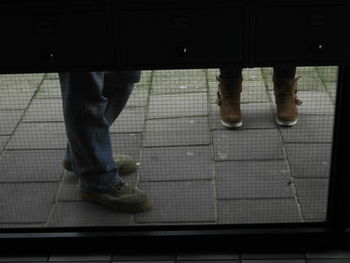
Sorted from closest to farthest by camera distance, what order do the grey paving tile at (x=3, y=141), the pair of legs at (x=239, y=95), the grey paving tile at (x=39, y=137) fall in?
the pair of legs at (x=239, y=95), the grey paving tile at (x=39, y=137), the grey paving tile at (x=3, y=141)

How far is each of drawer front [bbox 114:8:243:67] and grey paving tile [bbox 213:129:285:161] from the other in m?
0.99

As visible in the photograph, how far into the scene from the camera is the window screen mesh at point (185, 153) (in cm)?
233

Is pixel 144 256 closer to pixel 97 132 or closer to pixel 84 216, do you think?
pixel 84 216

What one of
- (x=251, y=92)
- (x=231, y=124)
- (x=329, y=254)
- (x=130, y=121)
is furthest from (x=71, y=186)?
(x=329, y=254)

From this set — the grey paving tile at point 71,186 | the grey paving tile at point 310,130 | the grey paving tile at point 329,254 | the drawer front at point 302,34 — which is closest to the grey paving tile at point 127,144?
the grey paving tile at point 71,186

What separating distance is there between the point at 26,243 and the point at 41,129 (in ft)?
1.95

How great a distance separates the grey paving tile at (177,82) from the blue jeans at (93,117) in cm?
15

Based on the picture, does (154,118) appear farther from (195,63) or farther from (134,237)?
(195,63)

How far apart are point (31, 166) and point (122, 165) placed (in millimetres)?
399

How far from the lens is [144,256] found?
2.19 metres

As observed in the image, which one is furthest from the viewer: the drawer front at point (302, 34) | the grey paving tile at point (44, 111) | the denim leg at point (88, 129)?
the grey paving tile at point (44, 111)

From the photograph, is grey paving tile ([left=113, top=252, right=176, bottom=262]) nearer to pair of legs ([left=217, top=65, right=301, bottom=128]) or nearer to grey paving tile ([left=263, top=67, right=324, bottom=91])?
pair of legs ([left=217, top=65, right=301, bottom=128])

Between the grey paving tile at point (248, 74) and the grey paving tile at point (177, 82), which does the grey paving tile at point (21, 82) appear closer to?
the grey paving tile at point (177, 82)

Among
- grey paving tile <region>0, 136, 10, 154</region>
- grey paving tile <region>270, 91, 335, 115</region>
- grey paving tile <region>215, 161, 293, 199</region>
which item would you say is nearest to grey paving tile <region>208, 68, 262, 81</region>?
grey paving tile <region>270, 91, 335, 115</region>
